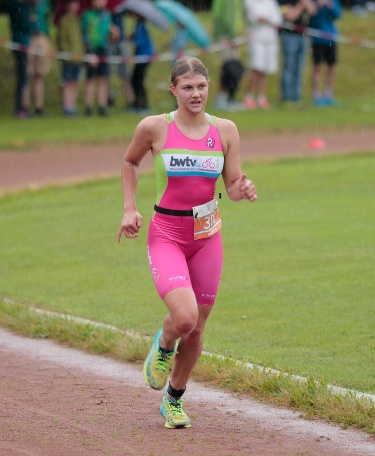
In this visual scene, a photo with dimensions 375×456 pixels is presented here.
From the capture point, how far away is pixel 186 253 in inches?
276

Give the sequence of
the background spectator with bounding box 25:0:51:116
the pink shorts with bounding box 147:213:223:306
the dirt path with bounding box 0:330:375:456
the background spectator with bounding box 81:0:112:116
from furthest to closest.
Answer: the background spectator with bounding box 81:0:112:116, the background spectator with bounding box 25:0:51:116, the pink shorts with bounding box 147:213:223:306, the dirt path with bounding box 0:330:375:456

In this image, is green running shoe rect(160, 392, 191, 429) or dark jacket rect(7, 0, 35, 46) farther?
dark jacket rect(7, 0, 35, 46)

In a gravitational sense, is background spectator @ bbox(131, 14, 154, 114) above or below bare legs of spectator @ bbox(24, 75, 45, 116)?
above

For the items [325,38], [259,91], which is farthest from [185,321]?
[325,38]

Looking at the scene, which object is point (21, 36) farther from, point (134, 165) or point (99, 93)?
point (134, 165)

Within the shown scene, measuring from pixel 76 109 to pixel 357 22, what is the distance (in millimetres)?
11752

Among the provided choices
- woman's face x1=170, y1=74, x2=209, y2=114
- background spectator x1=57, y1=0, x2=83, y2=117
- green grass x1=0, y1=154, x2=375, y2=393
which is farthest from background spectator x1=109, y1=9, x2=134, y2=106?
woman's face x1=170, y1=74, x2=209, y2=114

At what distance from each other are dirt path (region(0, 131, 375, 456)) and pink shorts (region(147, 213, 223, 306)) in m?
0.79

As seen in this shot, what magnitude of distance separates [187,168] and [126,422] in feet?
5.15

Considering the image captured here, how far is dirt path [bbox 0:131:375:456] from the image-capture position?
21.1 ft

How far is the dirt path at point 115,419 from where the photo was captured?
6.44 metres

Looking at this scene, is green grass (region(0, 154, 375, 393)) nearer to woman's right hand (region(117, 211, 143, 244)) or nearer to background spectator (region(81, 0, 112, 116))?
woman's right hand (region(117, 211, 143, 244))

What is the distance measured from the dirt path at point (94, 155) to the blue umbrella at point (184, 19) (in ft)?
13.3

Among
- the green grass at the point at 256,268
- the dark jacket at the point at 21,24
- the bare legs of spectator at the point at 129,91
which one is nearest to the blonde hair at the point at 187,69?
the green grass at the point at 256,268
